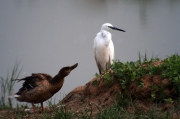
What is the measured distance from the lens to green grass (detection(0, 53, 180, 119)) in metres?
3.51

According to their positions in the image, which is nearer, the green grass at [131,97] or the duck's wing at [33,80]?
the green grass at [131,97]

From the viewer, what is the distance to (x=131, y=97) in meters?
4.10

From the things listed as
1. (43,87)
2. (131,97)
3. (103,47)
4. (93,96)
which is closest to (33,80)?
(43,87)

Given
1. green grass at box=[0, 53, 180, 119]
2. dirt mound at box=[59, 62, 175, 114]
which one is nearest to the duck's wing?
green grass at box=[0, 53, 180, 119]

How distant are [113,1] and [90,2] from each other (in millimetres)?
397

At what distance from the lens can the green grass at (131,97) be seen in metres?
3.51

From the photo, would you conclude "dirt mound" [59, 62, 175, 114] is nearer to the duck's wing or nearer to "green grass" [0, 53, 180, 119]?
"green grass" [0, 53, 180, 119]

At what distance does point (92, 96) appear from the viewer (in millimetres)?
4551

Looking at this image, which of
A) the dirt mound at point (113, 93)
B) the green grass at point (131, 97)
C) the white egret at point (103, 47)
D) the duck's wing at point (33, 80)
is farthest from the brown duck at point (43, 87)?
the white egret at point (103, 47)

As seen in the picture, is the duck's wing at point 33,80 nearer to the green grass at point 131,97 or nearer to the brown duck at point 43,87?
the brown duck at point 43,87

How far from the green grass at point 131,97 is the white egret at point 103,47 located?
1840 mm

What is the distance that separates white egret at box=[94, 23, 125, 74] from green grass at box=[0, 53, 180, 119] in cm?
184

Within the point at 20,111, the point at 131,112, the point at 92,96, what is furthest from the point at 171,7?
the point at 20,111

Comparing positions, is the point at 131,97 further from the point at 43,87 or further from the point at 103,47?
the point at 103,47
